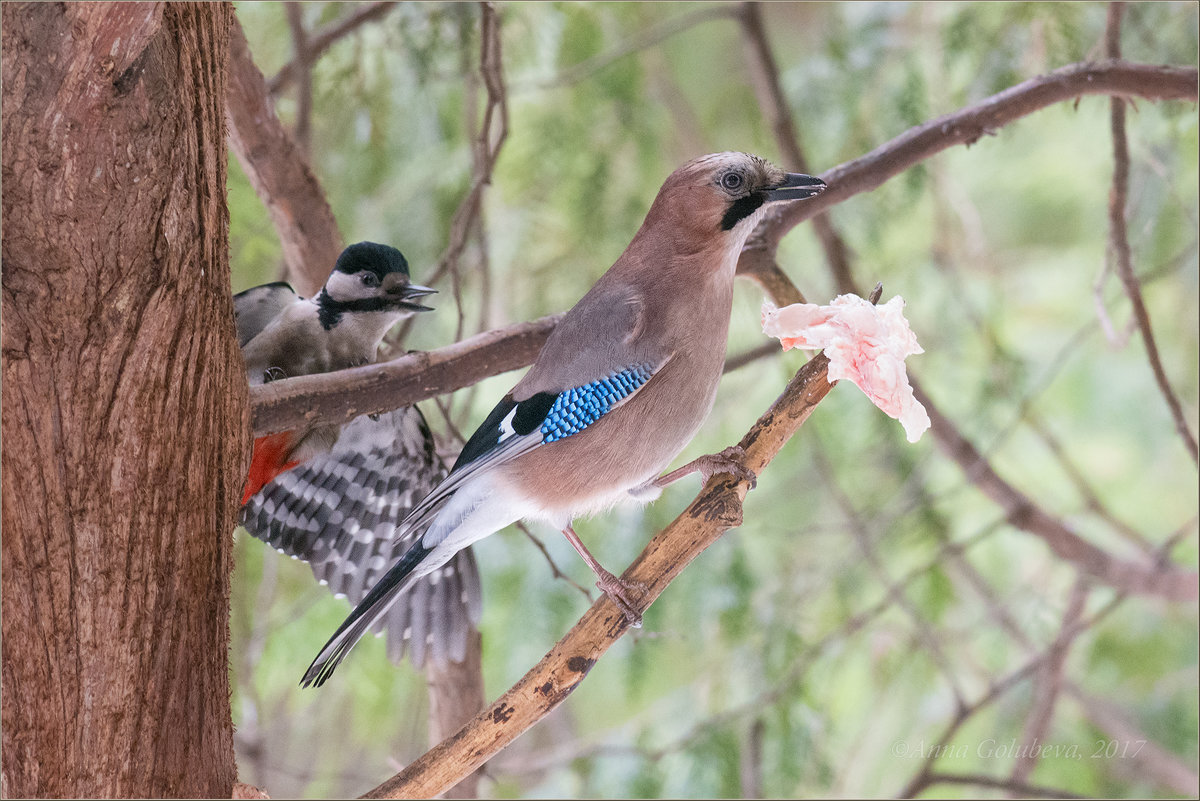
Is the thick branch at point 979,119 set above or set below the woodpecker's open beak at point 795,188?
above

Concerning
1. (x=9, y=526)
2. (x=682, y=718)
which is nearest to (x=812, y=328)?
(x=9, y=526)

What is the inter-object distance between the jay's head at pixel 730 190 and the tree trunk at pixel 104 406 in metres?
0.78

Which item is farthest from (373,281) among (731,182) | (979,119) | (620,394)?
(979,119)

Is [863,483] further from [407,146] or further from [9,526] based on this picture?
[9,526]

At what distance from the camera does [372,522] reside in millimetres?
2250

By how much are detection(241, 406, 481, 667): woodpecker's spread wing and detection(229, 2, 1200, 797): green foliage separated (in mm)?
370

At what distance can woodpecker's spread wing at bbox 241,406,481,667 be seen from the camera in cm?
221

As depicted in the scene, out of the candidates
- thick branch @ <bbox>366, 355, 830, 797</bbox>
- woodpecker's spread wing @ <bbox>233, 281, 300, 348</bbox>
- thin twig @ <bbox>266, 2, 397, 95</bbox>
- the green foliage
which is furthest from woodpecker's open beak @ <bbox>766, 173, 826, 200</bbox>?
thin twig @ <bbox>266, 2, 397, 95</bbox>

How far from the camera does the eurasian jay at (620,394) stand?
69.1 inches

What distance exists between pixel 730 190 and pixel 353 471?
3.23 feet

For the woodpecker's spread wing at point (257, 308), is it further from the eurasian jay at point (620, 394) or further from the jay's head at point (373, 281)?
the eurasian jay at point (620, 394)

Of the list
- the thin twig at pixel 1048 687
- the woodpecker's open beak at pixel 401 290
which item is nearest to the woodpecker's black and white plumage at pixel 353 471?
the woodpecker's open beak at pixel 401 290

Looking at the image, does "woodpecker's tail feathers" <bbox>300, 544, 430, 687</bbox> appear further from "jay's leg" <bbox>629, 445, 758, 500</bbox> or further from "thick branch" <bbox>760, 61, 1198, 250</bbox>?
"thick branch" <bbox>760, 61, 1198, 250</bbox>

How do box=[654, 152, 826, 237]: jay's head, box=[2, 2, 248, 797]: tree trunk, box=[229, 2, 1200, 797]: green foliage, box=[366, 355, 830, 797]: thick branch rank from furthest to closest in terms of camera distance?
box=[229, 2, 1200, 797]: green foliage < box=[654, 152, 826, 237]: jay's head < box=[366, 355, 830, 797]: thick branch < box=[2, 2, 248, 797]: tree trunk
